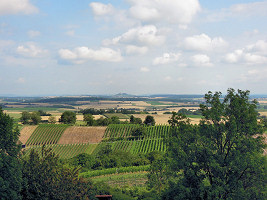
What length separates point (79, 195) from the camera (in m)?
22.8

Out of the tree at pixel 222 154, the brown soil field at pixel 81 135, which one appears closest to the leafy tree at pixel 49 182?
the tree at pixel 222 154

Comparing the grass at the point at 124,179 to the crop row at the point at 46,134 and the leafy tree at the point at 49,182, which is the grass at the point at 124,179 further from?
the crop row at the point at 46,134

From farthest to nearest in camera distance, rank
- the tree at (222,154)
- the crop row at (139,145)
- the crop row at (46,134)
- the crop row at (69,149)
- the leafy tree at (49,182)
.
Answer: the crop row at (46,134) → the crop row at (69,149) → the crop row at (139,145) → the leafy tree at (49,182) → the tree at (222,154)

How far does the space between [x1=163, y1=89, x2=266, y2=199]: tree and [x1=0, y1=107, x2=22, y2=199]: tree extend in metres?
13.7

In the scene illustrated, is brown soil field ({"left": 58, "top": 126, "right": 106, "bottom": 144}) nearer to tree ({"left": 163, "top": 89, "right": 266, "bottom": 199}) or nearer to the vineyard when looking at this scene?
the vineyard

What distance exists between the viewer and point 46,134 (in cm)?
8812

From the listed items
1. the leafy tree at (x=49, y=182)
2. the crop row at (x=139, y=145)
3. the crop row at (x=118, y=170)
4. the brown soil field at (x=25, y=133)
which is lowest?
the crop row at (x=139, y=145)

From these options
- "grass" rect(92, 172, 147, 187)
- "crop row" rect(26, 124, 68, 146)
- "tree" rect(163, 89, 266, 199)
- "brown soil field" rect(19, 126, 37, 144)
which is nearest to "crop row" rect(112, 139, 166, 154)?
"grass" rect(92, 172, 147, 187)

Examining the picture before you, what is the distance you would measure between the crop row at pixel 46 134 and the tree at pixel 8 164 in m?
59.8

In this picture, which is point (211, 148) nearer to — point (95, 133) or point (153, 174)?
point (153, 174)

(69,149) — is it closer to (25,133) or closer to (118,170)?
(25,133)

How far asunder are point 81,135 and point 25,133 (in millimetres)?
20964

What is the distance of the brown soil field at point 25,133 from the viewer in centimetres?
8362

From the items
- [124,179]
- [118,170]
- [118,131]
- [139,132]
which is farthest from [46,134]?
[124,179]
